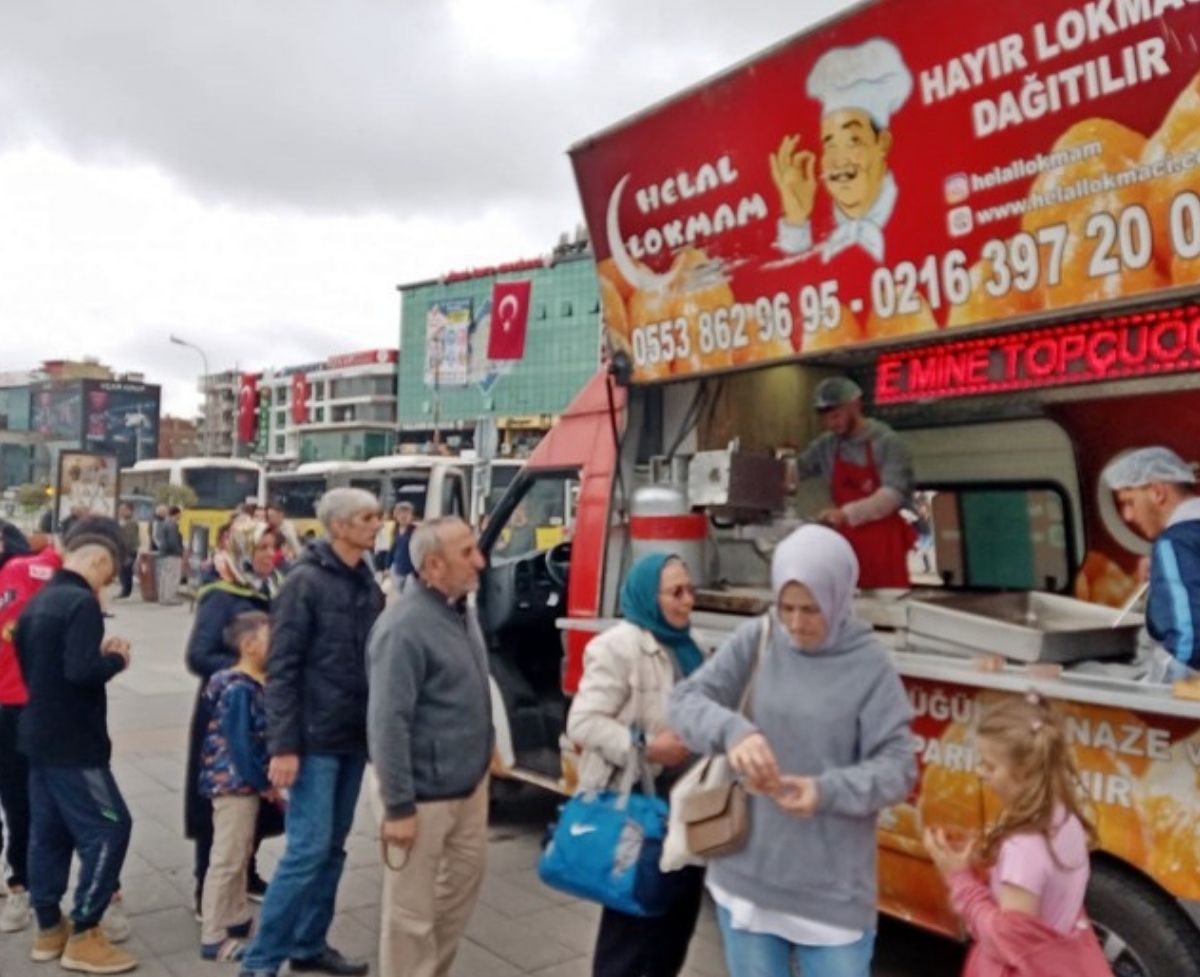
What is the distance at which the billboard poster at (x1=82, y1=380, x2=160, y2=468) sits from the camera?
250 ft

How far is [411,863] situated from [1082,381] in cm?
328

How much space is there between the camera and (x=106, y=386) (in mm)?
76875

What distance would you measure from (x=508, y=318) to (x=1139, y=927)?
46.2m

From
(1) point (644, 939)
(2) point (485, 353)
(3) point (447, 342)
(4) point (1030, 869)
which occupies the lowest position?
(1) point (644, 939)

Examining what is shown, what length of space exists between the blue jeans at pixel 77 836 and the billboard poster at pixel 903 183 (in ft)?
9.44

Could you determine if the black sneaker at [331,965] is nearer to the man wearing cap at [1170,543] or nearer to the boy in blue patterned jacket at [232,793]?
the boy in blue patterned jacket at [232,793]

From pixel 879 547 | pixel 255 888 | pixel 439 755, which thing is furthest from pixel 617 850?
pixel 255 888

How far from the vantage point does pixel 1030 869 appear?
2332 millimetres

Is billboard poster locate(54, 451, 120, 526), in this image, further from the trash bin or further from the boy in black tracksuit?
the boy in black tracksuit

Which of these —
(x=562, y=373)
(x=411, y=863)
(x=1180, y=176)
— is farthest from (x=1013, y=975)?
(x=562, y=373)

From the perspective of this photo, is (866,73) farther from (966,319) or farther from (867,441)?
(867,441)

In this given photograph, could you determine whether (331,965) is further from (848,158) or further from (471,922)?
(848,158)

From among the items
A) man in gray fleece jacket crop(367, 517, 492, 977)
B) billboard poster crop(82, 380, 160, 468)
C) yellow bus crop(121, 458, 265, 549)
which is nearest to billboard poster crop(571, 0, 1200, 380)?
man in gray fleece jacket crop(367, 517, 492, 977)

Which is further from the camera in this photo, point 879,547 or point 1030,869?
point 879,547
